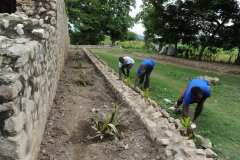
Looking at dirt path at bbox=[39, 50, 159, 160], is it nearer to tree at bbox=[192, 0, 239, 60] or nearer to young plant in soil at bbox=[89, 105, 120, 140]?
young plant in soil at bbox=[89, 105, 120, 140]

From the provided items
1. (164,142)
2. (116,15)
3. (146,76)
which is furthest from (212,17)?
(164,142)

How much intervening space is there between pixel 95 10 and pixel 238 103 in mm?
13803

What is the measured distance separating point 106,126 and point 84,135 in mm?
413

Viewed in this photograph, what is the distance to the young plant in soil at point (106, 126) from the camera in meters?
6.36

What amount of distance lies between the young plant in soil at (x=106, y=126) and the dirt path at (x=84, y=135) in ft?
0.43

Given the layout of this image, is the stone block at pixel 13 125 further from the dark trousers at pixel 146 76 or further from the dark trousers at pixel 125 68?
the dark trousers at pixel 125 68

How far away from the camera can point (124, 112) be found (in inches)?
304

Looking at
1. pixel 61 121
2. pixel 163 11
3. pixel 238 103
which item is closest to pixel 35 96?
pixel 61 121

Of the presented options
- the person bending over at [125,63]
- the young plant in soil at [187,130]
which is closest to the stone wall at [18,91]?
the young plant in soil at [187,130]

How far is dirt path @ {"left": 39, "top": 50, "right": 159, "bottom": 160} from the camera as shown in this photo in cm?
563

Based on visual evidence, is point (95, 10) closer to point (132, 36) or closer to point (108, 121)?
point (108, 121)

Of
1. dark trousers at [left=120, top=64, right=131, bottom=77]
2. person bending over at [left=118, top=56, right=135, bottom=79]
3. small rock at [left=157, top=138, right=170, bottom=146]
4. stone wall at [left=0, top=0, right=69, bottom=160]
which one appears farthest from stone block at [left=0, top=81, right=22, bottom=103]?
dark trousers at [left=120, top=64, right=131, bottom=77]

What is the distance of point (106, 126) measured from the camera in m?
6.44

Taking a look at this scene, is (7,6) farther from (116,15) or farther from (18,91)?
(116,15)
